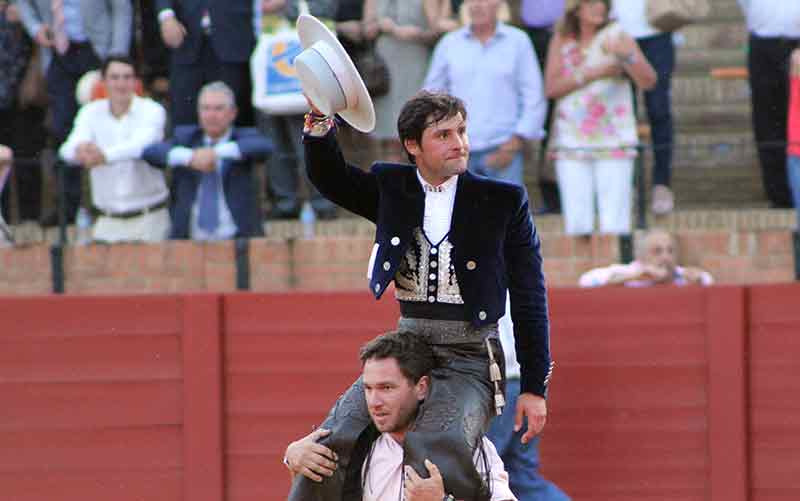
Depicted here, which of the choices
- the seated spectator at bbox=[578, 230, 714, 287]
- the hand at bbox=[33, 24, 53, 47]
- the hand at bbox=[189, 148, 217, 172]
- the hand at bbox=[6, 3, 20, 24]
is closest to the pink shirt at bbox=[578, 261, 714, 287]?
the seated spectator at bbox=[578, 230, 714, 287]

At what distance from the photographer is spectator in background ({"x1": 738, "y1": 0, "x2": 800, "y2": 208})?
8.63 m

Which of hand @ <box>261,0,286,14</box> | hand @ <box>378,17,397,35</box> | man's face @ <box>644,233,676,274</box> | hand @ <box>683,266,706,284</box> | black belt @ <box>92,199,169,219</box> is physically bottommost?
hand @ <box>683,266,706,284</box>

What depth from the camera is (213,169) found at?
8594 mm

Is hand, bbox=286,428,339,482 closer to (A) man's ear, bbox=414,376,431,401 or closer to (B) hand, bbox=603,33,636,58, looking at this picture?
(A) man's ear, bbox=414,376,431,401

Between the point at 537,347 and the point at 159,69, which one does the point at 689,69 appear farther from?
the point at 537,347

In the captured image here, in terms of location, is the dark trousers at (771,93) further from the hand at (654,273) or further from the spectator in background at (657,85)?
the hand at (654,273)

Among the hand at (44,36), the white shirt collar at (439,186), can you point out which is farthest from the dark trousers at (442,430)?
the hand at (44,36)

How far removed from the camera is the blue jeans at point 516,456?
280 inches

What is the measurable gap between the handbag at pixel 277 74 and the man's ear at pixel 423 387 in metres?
3.55

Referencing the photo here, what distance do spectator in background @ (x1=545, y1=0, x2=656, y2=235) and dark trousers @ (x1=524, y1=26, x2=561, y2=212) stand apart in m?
0.14

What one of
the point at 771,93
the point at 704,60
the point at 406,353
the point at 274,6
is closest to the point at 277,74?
the point at 274,6

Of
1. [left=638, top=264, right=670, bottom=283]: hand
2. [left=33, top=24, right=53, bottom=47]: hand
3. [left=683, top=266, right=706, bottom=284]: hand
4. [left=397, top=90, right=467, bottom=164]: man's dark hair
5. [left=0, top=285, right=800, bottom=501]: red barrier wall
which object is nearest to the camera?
[left=397, top=90, right=467, bottom=164]: man's dark hair

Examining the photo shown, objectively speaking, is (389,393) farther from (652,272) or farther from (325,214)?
(325,214)

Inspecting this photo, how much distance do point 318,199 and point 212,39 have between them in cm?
94
